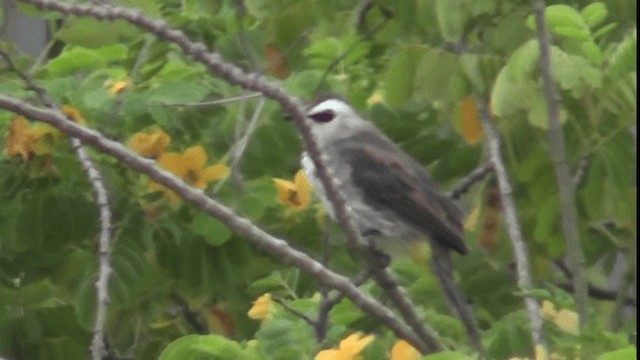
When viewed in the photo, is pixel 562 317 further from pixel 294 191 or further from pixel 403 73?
pixel 294 191

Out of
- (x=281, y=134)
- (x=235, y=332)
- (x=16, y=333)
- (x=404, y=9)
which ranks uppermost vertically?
(x=404, y=9)

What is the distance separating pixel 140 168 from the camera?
1766mm

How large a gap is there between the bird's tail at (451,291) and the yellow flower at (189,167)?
1.79 ft

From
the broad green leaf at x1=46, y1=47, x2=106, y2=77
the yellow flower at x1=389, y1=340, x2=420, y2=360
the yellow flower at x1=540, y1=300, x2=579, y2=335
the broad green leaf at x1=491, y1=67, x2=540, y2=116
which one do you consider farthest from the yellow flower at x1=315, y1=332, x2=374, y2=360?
the broad green leaf at x1=46, y1=47, x2=106, y2=77

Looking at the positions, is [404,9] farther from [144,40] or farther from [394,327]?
[394,327]

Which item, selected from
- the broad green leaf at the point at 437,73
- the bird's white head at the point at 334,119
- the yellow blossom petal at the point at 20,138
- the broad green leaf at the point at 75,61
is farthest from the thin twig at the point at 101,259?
the bird's white head at the point at 334,119

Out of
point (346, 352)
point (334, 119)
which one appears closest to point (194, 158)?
point (334, 119)

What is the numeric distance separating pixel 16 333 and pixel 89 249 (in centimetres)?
28

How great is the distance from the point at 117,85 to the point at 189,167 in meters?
0.24

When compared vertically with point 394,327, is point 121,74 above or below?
above

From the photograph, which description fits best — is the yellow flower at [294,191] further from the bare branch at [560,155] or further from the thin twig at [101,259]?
the bare branch at [560,155]

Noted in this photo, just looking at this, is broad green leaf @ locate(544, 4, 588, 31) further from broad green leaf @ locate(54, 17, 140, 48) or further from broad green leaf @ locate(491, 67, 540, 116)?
broad green leaf @ locate(54, 17, 140, 48)

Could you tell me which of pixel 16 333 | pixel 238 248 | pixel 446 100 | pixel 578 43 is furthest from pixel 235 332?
pixel 578 43

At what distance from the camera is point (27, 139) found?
9.63 ft
